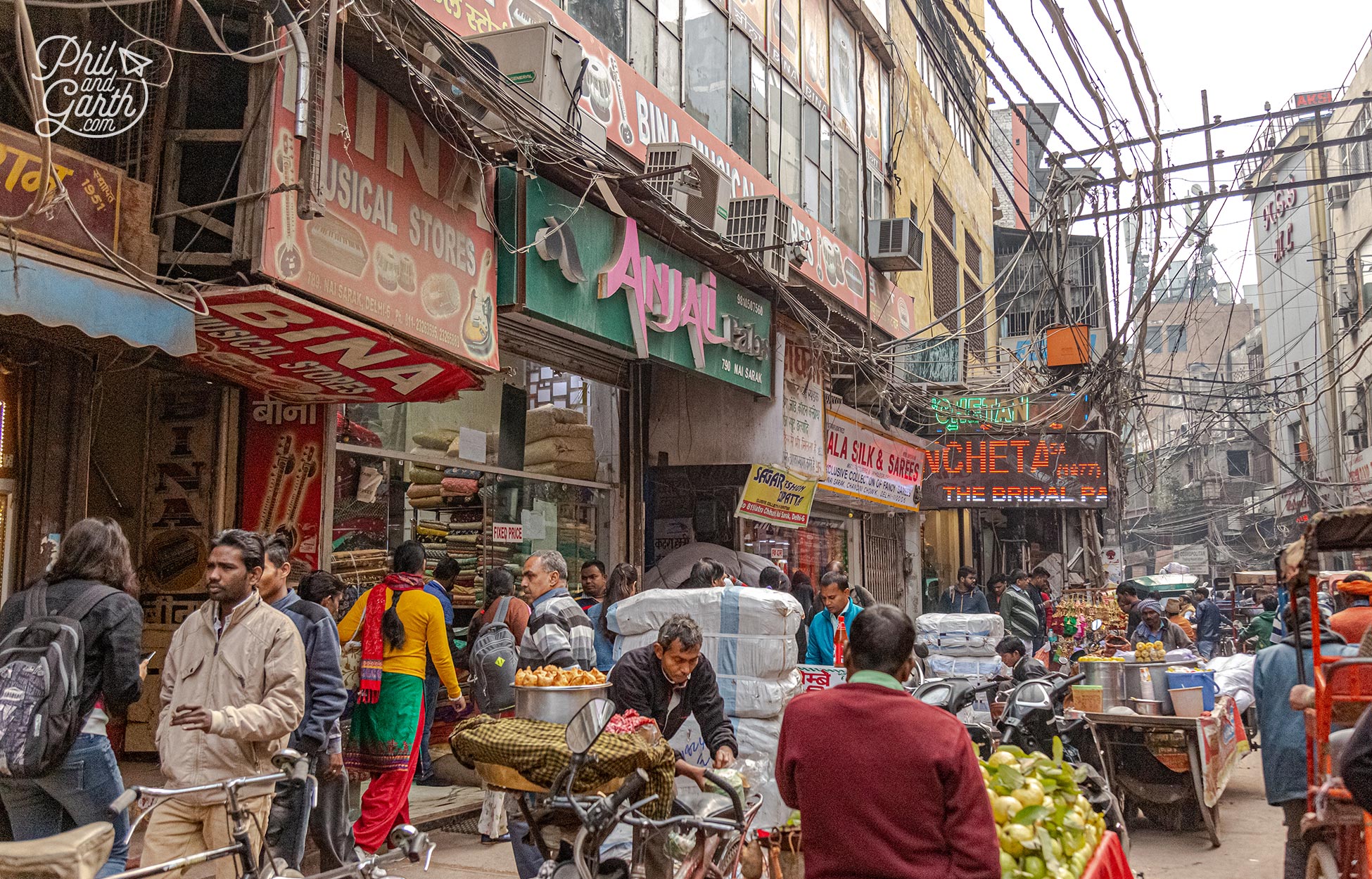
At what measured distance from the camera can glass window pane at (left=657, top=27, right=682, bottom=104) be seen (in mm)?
10422

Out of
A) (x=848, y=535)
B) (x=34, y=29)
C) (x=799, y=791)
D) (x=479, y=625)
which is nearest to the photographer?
(x=799, y=791)

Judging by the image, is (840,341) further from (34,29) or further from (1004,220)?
(1004,220)

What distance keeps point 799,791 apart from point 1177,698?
19.0 feet

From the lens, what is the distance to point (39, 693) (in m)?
3.63

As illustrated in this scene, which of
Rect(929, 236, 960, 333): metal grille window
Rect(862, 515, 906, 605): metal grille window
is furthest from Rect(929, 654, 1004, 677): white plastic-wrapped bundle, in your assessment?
Rect(929, 236, 960, 333): metal grille window

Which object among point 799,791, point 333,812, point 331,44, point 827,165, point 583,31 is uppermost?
point 827,165

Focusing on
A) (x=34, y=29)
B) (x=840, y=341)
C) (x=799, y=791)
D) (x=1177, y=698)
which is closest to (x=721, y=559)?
(x=840, y=341)

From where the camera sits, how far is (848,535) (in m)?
17.8

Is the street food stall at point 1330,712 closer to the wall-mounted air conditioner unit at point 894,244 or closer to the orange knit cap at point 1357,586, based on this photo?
the orange knit cap at point 1357,586

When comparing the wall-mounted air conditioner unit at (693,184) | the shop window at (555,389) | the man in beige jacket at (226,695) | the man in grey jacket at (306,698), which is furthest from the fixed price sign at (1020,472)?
the man in beige jacket at (226,695)

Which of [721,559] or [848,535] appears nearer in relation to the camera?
[721,559]

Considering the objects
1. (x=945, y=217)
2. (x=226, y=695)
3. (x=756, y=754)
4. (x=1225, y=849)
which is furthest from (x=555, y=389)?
(x=945, y=217)

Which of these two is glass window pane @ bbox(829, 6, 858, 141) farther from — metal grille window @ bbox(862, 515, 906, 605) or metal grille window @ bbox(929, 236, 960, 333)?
metal grille window @ bbox(862, 515, 906, 605)

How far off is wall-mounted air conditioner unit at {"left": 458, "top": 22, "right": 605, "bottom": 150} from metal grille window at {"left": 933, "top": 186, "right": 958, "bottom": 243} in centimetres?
1437
